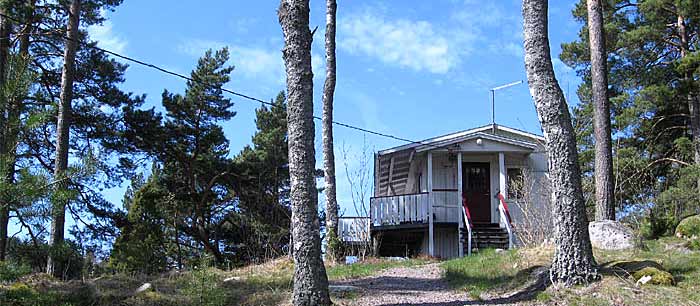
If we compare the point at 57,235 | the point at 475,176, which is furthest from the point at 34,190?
the point at 475,176

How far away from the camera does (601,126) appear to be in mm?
14250

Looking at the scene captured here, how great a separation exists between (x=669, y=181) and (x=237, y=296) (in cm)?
1546

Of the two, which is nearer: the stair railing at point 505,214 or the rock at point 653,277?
the rock at point 653,277

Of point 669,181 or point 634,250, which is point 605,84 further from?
point 669,181

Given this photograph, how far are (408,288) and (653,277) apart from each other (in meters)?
3.54

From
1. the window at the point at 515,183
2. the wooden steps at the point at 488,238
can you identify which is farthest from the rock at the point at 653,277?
the wooden steps at the point at 488,238

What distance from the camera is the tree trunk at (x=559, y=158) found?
29.1 ft

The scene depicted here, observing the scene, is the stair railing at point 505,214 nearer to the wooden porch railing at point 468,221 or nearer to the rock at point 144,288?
the wooden porch railing at point 468,221

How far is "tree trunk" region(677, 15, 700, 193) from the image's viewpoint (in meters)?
19.7

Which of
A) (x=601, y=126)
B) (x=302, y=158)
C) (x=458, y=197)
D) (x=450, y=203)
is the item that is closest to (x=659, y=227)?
(x=601, y=126)

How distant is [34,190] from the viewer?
6488mm

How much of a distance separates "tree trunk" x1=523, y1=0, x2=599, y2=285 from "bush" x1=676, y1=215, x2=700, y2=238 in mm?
6988

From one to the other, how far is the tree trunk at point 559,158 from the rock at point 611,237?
3.09m

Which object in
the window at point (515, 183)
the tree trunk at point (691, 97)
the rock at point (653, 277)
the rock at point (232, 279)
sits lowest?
the rock at point (232, 279)
